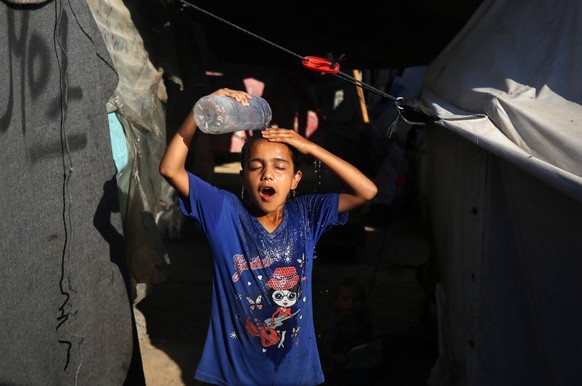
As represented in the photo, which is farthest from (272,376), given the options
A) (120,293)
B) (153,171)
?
(153,171)

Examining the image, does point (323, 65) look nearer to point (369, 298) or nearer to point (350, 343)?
point (350, 343)

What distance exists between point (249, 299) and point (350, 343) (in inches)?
64.7

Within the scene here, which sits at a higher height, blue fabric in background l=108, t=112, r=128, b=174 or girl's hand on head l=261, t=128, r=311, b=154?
girl's hand on head l=261, t=128, r=311, b=154

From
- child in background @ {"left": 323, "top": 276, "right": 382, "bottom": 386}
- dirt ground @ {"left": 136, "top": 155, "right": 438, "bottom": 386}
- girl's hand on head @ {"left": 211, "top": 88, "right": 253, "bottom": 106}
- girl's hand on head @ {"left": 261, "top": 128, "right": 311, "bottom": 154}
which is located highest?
girl's hand on head @ {"left": 211, "top": 88, "right": 253, "bottom": 106}

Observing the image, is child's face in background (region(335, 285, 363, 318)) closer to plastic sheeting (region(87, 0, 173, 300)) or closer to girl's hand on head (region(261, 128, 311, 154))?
plastic sheeting (region(87, 0, 173, 300))

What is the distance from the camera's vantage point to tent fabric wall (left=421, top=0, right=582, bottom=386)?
2619 millimetres

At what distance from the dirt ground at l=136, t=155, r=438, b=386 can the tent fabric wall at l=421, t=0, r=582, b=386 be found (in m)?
0.70

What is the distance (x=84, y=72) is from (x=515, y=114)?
185 cm

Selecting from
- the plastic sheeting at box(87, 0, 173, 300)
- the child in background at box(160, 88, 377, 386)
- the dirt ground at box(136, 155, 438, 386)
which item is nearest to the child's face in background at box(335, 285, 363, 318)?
the dirt ground at box(136, 155, 438, 386)

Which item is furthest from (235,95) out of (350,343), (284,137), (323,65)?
(350,343)

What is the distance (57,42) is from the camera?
277 centimetres

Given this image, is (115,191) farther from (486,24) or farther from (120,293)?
(486,24)

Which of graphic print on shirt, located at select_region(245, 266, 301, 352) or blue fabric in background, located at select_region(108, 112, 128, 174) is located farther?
blue fabric in background, located at select_region(108, 112, 128, 174)

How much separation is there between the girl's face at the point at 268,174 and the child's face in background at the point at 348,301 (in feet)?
5.05
